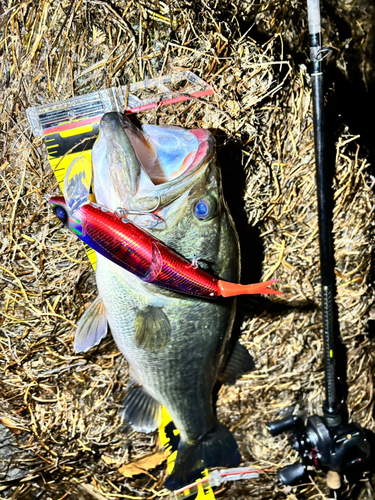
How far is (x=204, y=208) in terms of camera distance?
1267 mm

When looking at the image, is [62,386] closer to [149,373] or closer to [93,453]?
[93,453]

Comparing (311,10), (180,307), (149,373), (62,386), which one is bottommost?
(62,386)

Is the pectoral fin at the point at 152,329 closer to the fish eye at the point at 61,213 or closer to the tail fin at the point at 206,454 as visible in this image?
the fish eye at the point at 61,213

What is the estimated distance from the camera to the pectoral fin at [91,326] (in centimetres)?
155

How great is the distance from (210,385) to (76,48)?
4.15ft

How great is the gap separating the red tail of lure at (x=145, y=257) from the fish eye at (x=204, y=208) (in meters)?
0.13

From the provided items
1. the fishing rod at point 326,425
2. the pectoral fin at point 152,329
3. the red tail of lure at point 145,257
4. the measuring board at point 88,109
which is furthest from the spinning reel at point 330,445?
the measuring board at point 88,109

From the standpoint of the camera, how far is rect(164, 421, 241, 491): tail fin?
5.80ft

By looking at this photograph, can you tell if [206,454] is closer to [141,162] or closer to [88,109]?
[141,162]

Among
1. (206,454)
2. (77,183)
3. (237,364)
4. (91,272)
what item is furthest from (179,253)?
(206,454)

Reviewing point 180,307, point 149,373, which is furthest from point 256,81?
point 149,373

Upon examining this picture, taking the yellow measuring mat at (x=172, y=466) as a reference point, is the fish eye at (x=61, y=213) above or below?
above

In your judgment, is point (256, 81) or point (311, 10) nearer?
point (311, 10)

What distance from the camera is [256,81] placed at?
1.57 meters
